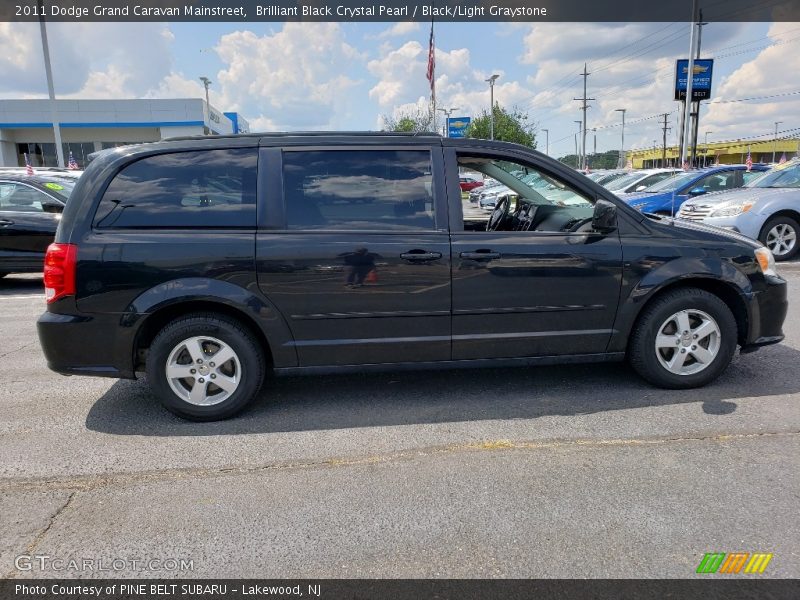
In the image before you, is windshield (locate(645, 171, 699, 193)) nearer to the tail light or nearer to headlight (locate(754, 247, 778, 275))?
headlight (locate(754, 247, 778, 275))

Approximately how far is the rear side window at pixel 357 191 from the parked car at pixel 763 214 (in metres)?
7.82

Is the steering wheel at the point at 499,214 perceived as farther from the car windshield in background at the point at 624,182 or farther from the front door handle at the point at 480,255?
the car windshield in background at the point at 624,182

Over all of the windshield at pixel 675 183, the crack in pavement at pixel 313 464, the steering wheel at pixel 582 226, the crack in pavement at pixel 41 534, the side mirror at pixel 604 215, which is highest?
the windshield at pixel 675 183

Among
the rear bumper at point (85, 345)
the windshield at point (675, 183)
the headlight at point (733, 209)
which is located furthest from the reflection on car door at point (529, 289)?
the windshield at point (675, 183)

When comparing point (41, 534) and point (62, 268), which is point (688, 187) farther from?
point (41, 534)

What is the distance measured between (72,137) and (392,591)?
50.2 metres

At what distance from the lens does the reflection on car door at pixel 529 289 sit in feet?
12.8

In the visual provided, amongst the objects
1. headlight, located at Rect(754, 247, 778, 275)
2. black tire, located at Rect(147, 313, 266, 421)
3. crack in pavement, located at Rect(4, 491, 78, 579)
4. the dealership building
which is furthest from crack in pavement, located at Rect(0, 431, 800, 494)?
the dealership building

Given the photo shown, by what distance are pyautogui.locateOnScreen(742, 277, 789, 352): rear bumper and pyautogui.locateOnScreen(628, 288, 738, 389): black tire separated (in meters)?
0.17

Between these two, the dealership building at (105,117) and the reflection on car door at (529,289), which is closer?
the reflection on car door at (529,289)

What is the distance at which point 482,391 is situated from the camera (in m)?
4.32

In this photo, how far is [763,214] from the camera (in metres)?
9.66

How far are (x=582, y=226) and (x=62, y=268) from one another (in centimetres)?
352

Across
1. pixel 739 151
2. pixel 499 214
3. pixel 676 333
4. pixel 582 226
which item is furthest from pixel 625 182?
pixel 739 151
